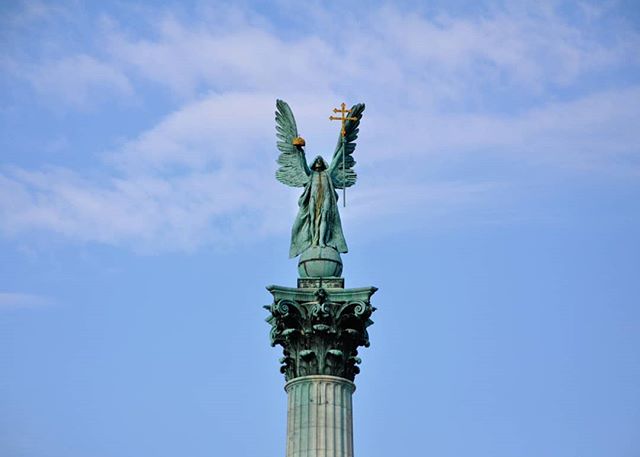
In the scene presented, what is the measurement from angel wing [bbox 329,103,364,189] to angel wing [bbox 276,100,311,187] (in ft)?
3.72

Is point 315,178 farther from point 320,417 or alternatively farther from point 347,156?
point 320,417

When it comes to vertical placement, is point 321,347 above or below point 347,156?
below

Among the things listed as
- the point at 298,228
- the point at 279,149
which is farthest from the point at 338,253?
the point at 279,149

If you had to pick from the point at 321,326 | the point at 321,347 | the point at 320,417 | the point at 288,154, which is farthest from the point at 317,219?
the point at 320,417

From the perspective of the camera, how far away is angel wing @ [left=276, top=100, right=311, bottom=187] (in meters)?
50.2

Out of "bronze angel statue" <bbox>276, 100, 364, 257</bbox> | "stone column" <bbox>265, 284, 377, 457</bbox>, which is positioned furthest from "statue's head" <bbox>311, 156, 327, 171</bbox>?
"stone column" <bbox>265, 284, 377, 457</bbox>

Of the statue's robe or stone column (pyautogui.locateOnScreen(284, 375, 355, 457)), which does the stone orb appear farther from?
stone column (pyautogui.locateOnScreen(284, 375, 355, 457))

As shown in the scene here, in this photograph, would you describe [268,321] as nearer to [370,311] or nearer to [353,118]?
[370,311]

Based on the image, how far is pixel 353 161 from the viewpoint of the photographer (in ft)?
167

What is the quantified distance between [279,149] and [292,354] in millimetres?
9573

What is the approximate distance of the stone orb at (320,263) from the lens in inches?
1863

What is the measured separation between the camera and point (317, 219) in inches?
1925

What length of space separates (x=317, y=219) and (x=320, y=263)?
2.19m

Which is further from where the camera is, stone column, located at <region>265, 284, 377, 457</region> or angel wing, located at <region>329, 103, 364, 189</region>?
angel wing, located at <region>329, 103, 364, 189</region>
